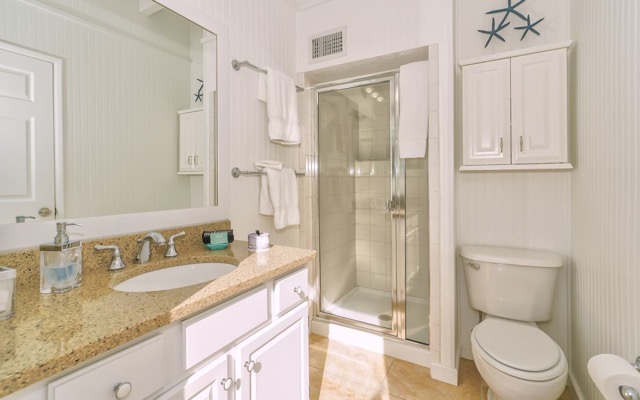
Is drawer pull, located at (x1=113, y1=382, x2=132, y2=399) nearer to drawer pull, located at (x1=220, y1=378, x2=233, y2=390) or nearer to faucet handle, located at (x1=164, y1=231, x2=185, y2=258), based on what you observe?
drawer pull, located at (x1=220, y1=378, x2=233, y2=390)

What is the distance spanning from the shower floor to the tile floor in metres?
0.24

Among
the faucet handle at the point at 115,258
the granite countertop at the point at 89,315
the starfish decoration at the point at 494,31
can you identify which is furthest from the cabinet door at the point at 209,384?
the starfish decoration at the point at 494,31

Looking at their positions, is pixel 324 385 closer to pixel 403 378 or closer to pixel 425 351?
pixel 403 378

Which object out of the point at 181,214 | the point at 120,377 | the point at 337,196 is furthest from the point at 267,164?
the point at 120,377

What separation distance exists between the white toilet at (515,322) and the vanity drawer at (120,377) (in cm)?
134

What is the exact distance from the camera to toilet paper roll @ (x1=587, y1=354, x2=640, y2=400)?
730 millimetres

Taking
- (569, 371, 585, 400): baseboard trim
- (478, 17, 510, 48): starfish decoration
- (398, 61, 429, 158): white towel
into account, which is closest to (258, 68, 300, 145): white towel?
(398, 61, 429, 158): white towel

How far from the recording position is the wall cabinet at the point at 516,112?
5.30ft

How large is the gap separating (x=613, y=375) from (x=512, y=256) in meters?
1.00

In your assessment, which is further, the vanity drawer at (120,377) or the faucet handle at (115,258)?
the faucet handle at (115,258)

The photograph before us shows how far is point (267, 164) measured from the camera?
188 cm

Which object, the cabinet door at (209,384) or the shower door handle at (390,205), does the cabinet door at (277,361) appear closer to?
the cabinet door at (209,384)

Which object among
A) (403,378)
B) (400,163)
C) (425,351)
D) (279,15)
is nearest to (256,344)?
(403,378)

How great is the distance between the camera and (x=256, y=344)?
997 millimetres
